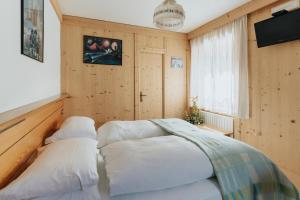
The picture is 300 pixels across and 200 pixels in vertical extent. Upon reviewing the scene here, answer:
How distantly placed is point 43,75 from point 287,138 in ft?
10.6

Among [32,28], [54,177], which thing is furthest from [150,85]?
[54,177]

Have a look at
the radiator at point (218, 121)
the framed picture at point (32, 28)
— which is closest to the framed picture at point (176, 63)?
the radiator at point (218, 121)

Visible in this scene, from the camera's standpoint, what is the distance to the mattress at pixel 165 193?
1.05 meters

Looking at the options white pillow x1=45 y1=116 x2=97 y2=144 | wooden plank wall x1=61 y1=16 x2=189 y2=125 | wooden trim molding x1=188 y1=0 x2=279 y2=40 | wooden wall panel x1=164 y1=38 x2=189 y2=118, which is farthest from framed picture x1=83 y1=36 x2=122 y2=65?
white pillow x1=45 y1=116 x2=97 y2=144

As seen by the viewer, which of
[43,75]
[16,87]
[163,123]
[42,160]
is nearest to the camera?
[42,160]

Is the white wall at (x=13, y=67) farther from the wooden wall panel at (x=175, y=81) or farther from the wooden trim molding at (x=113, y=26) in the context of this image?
the wooden wall panel at (x=175, y=81)

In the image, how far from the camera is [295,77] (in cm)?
236

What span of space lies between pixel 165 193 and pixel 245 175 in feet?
2.12

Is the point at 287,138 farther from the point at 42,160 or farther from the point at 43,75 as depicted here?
the point at 43,75

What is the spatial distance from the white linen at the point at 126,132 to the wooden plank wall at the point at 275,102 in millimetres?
1690

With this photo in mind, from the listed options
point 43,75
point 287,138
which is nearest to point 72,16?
point 43,75

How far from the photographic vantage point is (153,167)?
4.00 feet

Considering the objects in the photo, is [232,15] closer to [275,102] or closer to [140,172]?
[275,102]

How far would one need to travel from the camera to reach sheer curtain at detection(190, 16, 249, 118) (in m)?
2.99
